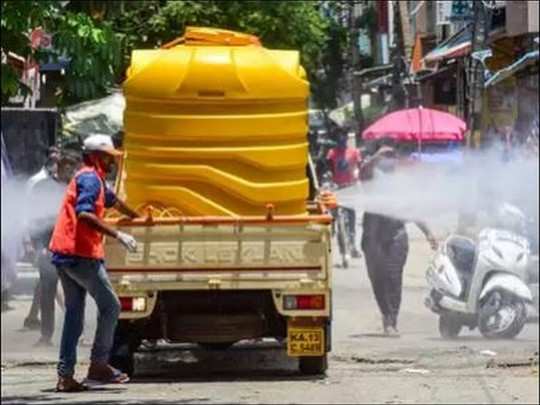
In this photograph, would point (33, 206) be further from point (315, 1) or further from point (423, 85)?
point (423, 85)

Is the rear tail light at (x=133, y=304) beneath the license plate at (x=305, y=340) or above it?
above

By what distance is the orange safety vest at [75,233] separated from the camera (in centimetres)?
984

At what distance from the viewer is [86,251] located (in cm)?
984

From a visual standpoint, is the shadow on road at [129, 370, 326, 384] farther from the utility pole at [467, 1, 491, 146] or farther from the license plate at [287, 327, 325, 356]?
the utility pole at [467, 1, 491, 146]

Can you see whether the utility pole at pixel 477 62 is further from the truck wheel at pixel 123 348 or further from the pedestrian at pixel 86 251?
the pedestrian at pixel 86 251

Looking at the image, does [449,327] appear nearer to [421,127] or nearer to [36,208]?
[36,208]

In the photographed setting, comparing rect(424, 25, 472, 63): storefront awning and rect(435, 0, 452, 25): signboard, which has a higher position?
rect(435, 0, 452, 25): signboard

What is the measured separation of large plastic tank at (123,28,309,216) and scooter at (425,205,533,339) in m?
2.89

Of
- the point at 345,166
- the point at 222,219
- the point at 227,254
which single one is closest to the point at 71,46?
the point at 222,219

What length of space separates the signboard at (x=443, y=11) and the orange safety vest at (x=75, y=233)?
534 inches

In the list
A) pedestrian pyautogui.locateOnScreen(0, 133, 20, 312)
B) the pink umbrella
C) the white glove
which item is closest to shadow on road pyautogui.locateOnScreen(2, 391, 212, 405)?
the white glove

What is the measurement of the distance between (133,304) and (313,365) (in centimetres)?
134

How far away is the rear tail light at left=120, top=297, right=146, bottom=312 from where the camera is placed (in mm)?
10539

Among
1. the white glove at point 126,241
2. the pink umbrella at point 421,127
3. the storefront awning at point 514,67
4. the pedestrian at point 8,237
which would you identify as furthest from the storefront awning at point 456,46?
the white glove at point 126,241
